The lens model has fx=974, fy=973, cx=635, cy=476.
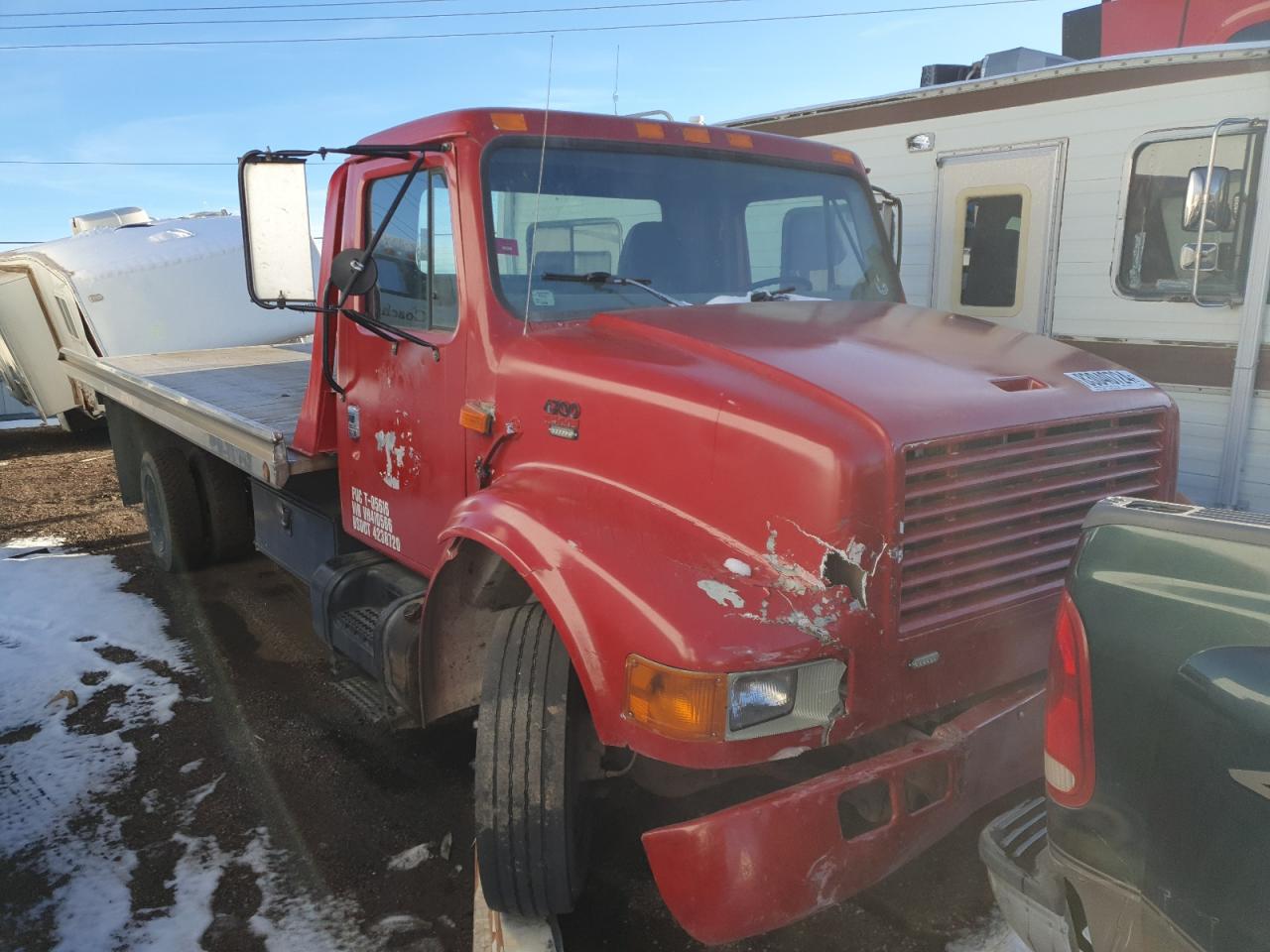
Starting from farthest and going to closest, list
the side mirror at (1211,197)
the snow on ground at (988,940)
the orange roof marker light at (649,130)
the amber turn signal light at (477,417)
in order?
the side mirror at (1211,197) → the orange roof marker light at (649,130) → the amber turn signal light at (477,417) → the snow on ground at (988,940)

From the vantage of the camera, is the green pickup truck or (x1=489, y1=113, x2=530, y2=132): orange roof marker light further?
(x1=489, y1=113, x2=530, y2=132): orange roof marker light

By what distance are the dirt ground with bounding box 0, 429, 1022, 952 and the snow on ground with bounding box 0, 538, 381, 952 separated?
0.05 meters

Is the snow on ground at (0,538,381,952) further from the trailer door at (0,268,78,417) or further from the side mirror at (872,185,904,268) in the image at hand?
the trailer door at (0,268,78,417)

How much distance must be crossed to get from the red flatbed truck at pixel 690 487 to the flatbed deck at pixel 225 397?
69 centimetres

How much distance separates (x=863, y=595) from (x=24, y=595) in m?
5.72

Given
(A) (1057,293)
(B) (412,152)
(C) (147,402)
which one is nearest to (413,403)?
(B) (412,152)

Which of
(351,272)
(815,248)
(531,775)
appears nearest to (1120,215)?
(815,248)

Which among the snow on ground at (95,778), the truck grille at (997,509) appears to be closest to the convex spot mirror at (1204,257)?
the truck grille at (997,509)

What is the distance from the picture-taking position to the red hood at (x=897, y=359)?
7.77 feet

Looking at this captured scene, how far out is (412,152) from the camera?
126 inches

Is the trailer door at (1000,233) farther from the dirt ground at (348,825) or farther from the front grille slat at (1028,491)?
the dirt ground at (348,825)

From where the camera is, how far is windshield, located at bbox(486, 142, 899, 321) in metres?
3.06

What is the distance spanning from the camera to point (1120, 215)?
502cm

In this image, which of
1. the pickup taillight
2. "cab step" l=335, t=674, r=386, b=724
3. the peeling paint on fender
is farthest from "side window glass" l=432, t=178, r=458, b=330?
the pickup taillight
